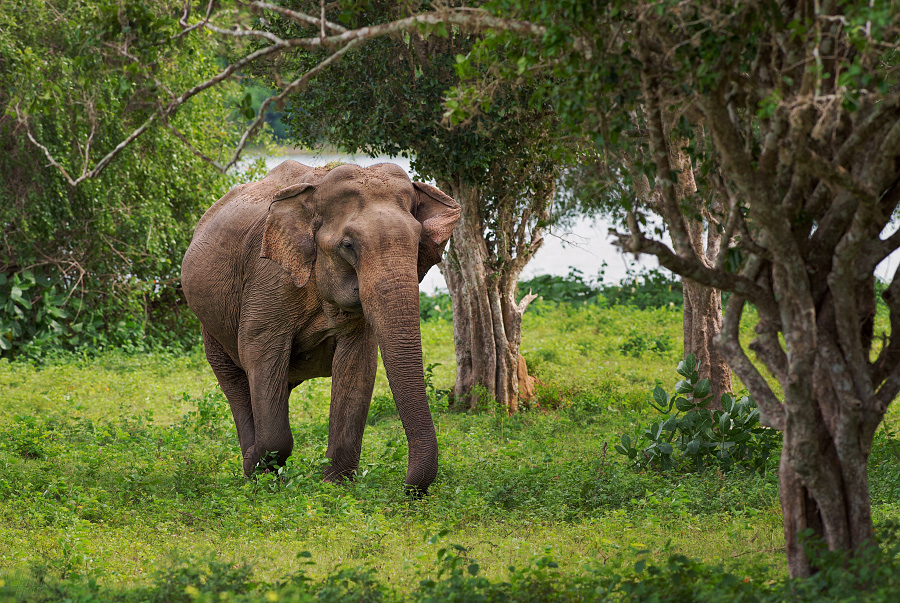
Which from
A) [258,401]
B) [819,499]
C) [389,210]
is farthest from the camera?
[258,401]

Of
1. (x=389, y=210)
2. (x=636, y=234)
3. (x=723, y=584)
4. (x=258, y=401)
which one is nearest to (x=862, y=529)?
(x=723, y=584)

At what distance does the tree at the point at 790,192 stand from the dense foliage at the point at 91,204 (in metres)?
10.7

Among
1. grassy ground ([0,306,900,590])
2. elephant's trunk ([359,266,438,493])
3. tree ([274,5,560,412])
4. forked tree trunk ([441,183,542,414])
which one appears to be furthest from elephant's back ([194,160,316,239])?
forked tree trunk ([441,183,542,414])

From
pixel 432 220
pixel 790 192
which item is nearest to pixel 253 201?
pixel 432 220

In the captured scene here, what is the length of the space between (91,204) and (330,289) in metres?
9.40

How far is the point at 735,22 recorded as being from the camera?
15.3 feet

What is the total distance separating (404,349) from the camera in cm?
768

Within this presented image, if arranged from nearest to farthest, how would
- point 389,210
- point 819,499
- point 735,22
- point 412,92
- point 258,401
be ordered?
point 735,22 < point 819,499 < point 389,210 < point 258,401 < point 412,92

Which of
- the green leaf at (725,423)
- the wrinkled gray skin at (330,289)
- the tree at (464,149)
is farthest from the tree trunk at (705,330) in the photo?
the wrinkled gray skin at (330,289)

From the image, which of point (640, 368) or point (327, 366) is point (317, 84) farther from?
point (640, 368)

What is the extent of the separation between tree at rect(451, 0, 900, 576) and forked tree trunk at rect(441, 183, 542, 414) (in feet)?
22.4

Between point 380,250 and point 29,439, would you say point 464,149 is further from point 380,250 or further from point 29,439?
point 29,439

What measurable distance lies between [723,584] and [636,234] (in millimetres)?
1733

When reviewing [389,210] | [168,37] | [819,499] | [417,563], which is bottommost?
[417,563]
